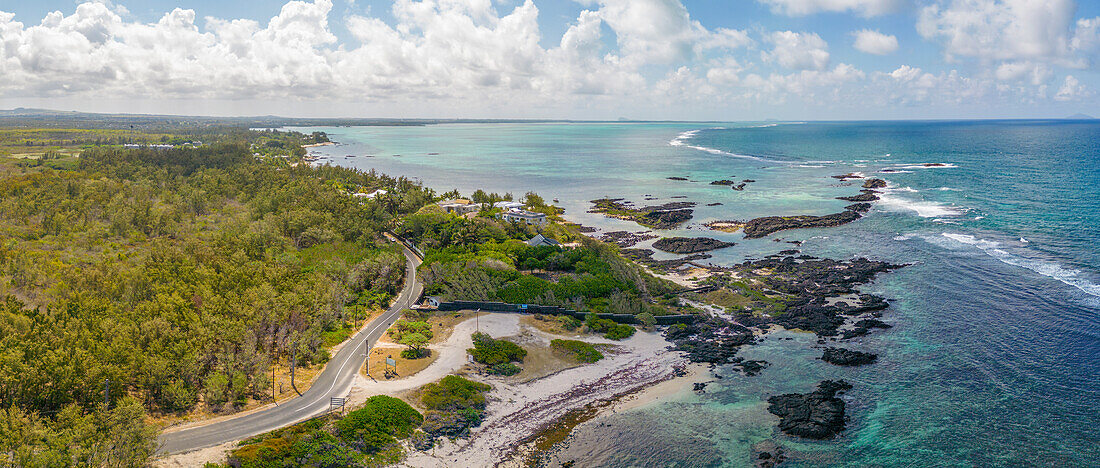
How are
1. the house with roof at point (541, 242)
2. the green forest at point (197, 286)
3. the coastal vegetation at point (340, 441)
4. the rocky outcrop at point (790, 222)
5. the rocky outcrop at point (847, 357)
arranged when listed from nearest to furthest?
the coastal vegetation at point (340, 441) → the green forest at point (197, 286) → the rocky outcrop at point (847, 357) → the house with roof at point (541, 242) → the rocky outcrop at point (790, 222)

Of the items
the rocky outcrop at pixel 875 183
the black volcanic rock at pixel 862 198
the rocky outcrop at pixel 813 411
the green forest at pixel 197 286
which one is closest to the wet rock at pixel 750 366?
the rocky outcrop at pixel 813 411

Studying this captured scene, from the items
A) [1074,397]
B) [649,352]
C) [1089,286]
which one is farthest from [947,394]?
[1089,286]

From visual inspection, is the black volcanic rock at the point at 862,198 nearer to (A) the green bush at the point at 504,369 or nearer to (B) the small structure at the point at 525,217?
(B) the small structure at the point at 525,217

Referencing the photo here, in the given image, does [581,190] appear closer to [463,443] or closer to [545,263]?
[545,263]

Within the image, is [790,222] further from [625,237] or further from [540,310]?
[540,310]

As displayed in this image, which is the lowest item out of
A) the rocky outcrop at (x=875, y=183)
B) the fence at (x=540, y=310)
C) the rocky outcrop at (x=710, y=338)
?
the rocky outcrop at (x=710, y=338)

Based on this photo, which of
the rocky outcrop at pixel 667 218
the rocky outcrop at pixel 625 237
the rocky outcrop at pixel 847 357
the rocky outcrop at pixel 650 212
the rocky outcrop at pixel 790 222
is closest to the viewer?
the rocky outcrop at pixel 847 357

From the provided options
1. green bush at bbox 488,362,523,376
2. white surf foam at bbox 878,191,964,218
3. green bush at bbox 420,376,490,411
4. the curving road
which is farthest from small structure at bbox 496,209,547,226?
white surf foam at bbox 878,191,964,218
